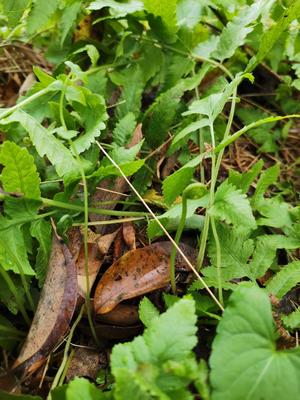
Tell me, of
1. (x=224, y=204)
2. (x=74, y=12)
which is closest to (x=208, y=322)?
(x=224, y=204)

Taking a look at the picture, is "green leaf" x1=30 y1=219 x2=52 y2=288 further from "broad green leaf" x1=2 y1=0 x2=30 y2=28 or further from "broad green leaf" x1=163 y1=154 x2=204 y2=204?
"broad green leaf" x1=2 y1=0 x2=30 y2=28

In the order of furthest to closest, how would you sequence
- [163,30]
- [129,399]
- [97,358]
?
1. [163,30]
2. [97,358]
3. [129,399]

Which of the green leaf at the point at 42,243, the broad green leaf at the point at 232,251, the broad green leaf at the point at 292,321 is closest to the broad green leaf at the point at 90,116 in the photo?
the green leaf at the point at 42,243

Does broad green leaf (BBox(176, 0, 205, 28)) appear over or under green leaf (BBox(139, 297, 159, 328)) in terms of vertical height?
over

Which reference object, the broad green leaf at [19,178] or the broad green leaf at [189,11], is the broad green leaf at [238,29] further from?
the broad green leaf at [19,178]

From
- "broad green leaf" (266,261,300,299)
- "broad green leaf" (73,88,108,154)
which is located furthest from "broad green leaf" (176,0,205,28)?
"broad green leaf" (266,261,300,299)

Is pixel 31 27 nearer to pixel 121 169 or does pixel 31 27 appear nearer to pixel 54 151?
pixel 54 151

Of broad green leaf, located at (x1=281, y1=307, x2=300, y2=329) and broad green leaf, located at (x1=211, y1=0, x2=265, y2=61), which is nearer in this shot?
broad green leaf, located at (x1=281, y1=307, x2=300, y2=329)
